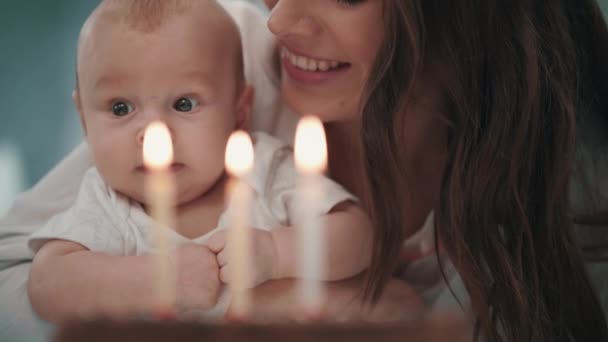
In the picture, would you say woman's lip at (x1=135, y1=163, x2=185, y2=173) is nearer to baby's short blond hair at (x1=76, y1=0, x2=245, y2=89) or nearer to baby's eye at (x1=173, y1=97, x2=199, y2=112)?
baby's eye at (x1=173, y1=97, x2=199, y2=112)

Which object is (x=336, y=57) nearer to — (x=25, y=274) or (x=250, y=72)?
(x=250, y=72)

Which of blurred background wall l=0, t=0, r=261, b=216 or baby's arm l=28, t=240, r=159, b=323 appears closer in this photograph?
baby's arm l=28, t=240, r=159, b=323

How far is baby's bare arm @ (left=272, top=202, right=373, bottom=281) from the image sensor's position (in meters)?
1.06

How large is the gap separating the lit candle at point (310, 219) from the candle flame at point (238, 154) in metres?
0.07

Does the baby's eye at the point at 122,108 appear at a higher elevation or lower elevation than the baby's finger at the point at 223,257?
higher

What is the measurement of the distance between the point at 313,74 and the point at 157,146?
0.29 metres

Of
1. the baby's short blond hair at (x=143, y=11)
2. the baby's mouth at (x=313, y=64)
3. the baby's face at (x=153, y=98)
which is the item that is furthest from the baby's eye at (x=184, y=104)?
the baby's mouth at (x=313, y=64)

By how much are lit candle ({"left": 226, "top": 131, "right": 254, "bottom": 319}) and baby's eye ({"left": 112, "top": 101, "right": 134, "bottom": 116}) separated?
145 mm

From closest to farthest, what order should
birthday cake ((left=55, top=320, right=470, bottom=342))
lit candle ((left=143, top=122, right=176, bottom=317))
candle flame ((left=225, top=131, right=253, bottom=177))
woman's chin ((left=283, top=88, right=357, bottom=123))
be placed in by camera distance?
birthday cake ((left=55, top=320, right=470, bottom=342)) < lit candle ((left=143, top=122, right=176, bottom=317)) < candle flame ((left=225, top=131, right=253, bottom=177)) < woman's chin ((left=283, top=88, right=357, bottom=123))

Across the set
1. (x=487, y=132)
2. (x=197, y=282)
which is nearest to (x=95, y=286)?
(x=197, y=282)

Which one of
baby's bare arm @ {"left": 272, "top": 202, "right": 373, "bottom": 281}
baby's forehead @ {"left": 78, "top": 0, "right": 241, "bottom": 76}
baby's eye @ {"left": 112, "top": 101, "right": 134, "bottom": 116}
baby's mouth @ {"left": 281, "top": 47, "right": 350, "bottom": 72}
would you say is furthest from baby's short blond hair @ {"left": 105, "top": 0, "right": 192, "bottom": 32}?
baby's bare arm @ {"left": 272, "top": 202, "right": 373, "bottom": 281}

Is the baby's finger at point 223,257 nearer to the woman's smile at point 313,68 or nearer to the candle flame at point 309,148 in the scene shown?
the candle flame at point 309,148

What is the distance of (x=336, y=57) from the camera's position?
3.62ft

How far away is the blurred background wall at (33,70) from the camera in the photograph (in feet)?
3.61
